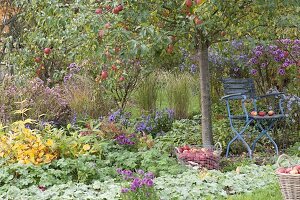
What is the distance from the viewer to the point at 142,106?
10148mm

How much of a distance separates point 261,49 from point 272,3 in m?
3.48

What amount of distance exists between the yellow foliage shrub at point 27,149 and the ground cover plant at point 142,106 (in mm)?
14

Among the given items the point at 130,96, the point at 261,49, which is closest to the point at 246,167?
the point at 261,49

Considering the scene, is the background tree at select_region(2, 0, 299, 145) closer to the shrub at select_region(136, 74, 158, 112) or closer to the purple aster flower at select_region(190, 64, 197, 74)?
the shrub at select_region(136, 74, 158, 112)

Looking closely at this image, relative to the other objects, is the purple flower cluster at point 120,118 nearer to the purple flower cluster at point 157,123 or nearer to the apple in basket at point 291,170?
the purple flower cluster at point 157,123

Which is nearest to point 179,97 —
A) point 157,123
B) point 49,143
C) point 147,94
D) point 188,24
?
point 147,94

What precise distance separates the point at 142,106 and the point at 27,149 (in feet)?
14.5

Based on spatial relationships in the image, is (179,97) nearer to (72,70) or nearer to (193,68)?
(193,68)

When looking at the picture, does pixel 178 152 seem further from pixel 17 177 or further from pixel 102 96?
pixel 102 96

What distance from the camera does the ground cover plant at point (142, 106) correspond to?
5.23m

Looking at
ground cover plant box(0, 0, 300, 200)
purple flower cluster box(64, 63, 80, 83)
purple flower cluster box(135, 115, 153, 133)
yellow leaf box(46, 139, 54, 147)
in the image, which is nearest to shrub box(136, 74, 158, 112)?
ground cover plant box(0, 0, 300, 200)

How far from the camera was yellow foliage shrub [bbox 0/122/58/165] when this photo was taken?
5.71 meters

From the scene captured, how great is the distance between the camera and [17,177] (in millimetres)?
5523

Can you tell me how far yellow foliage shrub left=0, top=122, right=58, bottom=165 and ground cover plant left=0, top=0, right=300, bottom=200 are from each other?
1cm
